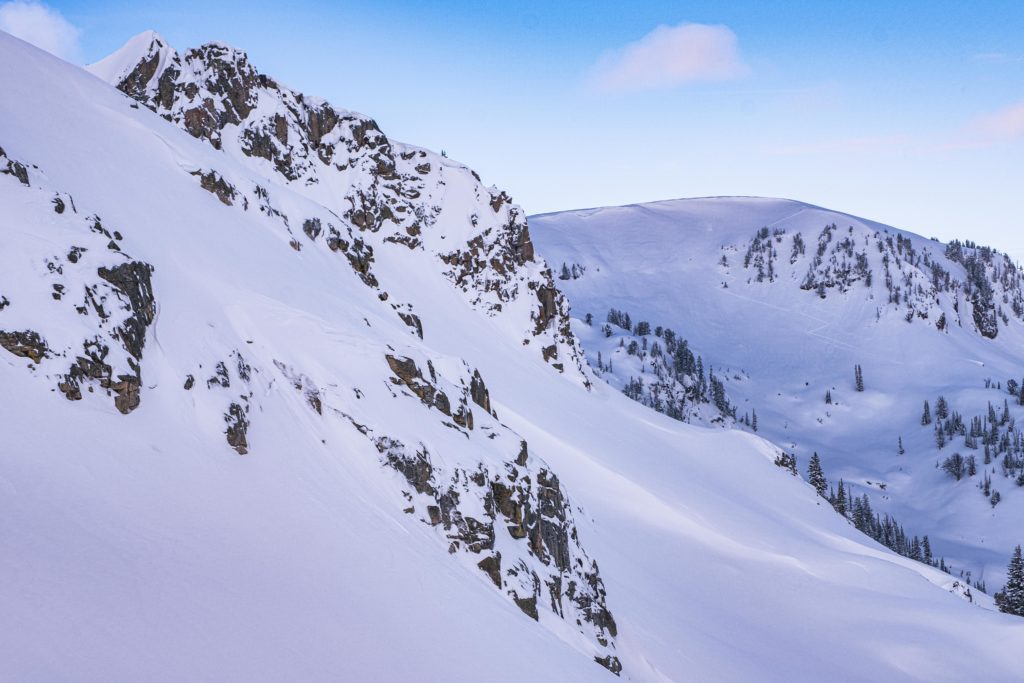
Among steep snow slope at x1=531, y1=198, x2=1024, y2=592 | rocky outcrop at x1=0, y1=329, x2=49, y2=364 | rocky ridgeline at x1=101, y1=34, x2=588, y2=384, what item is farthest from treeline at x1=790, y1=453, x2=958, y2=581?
A: rocky outcrop at x1=0, y1=329, x2=49, y2=364

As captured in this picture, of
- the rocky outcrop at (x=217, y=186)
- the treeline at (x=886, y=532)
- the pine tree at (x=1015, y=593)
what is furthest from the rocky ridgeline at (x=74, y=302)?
the treeline at (x=886, y=532)

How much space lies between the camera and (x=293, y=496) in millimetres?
15367

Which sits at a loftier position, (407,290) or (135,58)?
(135,58)

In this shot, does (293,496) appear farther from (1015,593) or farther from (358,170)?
(1015,593)

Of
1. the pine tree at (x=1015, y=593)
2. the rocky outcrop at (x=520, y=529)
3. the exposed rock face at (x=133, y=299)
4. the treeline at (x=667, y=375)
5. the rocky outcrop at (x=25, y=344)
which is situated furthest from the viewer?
the treeline at (x=667, y=375)

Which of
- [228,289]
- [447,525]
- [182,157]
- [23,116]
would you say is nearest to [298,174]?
[182,157]

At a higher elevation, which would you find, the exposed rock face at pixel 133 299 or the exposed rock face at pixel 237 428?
the exposed rock face at pixel 133 299

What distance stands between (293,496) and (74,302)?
19.7 ft

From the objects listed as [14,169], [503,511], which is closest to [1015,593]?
[503,511]

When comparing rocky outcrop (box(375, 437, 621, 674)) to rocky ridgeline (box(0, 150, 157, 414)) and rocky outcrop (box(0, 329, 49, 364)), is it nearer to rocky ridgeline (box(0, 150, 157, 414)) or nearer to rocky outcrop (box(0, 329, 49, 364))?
rocky ridgeline (box(0, 150, 157, 414))

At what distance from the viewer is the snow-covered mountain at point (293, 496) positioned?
10805 mm

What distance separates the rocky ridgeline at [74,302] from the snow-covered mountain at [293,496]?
53 millimetres

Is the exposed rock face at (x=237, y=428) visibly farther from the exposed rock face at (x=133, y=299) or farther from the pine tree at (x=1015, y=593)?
the pine tree at (x=1015, y=593)

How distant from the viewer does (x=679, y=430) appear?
63000 millimetres
